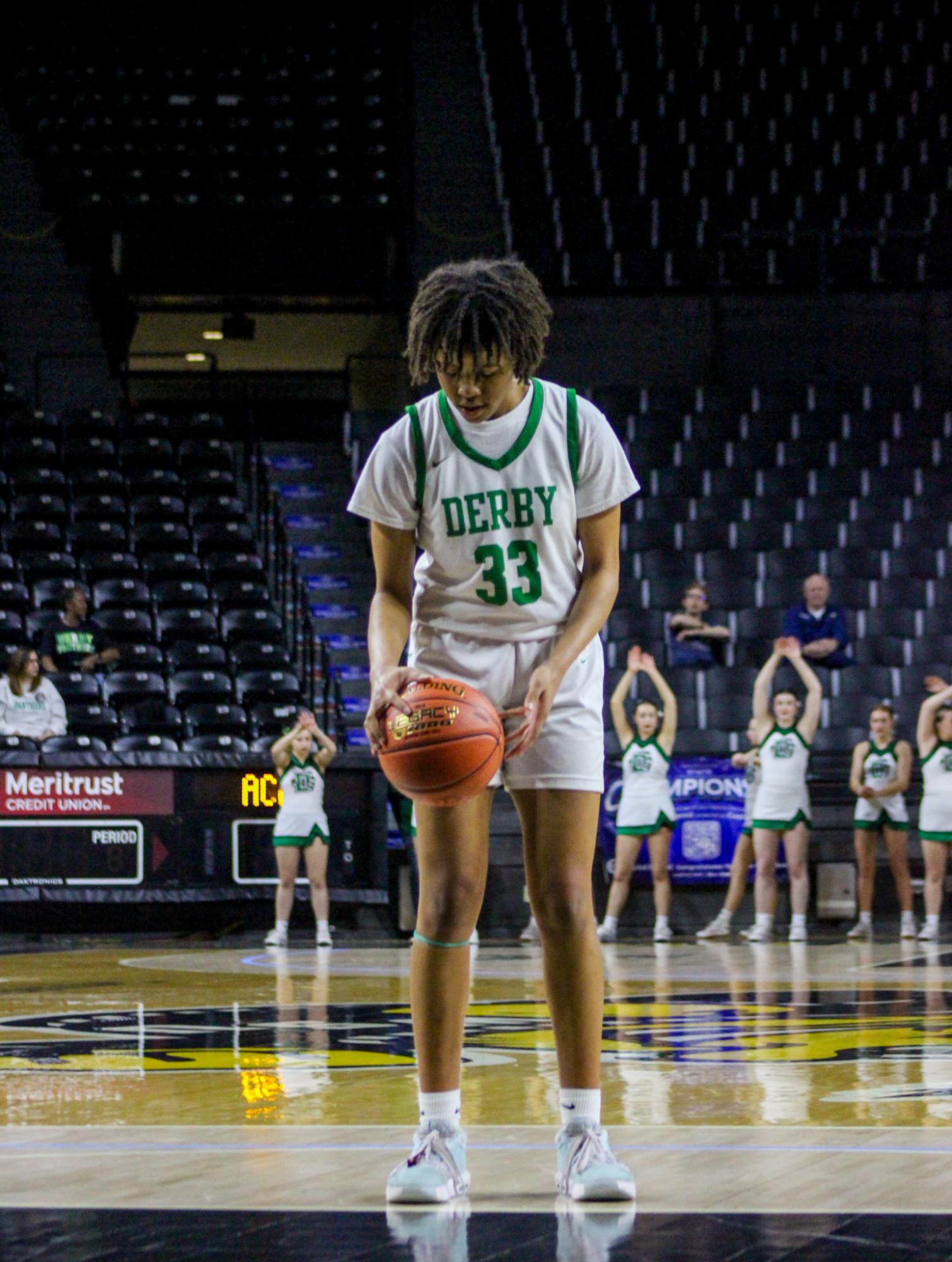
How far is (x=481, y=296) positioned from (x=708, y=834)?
10.7 meters

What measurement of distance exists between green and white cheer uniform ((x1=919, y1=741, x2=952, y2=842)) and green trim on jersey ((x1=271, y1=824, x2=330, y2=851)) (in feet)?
13.7

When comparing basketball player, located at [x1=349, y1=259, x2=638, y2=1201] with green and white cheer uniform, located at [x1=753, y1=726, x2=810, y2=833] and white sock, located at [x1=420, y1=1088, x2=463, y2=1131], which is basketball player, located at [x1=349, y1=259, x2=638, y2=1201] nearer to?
white sock, located at [x1=420, y1=1088, x2=463, y2=1131]

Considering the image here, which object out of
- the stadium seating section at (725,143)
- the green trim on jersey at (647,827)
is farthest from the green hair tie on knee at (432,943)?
the stadium seating section at (725,143)

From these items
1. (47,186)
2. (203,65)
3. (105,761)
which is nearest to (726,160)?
(203,65)

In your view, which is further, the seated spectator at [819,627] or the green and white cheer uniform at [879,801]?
the seated spectator at [819,627]

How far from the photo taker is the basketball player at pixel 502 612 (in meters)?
3.25

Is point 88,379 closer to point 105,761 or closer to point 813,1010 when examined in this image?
point 105,761

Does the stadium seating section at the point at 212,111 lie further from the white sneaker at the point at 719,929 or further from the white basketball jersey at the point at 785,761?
the white sneaker at the point at 719,929

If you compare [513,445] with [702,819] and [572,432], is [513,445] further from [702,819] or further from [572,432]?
[702,819]

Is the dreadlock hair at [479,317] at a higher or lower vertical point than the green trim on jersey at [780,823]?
higher

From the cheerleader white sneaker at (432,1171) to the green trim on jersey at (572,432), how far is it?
1192 millimetres

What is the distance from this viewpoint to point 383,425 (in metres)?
19.2

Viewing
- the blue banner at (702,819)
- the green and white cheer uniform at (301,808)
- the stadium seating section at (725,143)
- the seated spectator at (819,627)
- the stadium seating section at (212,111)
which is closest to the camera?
the green and white cheer uniform at (301,808)

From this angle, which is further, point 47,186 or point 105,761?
point 47,186
